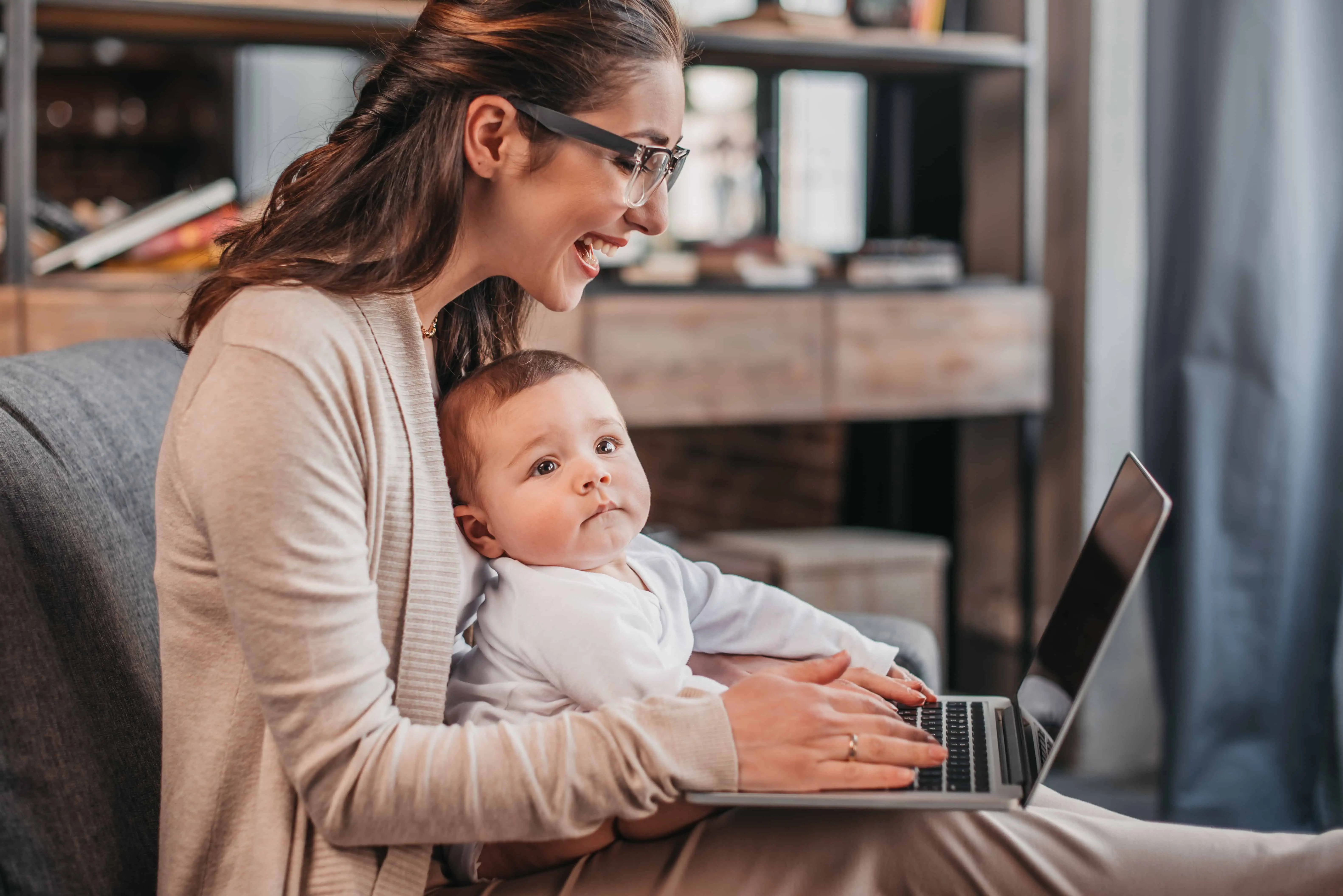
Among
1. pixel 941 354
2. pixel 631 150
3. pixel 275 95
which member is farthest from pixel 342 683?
pixel 275 95

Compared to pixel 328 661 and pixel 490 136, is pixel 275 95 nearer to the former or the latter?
pixel 490 136

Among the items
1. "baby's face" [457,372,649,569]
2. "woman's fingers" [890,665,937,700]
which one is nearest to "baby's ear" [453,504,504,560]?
"baby's face" [457,372,649,569]

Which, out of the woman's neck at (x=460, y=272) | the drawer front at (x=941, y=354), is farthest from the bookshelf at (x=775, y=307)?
the woman's neck at (x=460, y=272)

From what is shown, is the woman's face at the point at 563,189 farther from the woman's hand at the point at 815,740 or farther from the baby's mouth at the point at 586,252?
the woman's hand at the point at 815,740

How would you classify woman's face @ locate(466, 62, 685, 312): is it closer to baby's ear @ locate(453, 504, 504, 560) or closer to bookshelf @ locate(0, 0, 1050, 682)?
baby's ear @ locate(453, 504, 504, 560)

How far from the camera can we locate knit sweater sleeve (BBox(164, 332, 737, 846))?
2.73 ft

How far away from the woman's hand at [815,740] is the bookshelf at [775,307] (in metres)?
1.45

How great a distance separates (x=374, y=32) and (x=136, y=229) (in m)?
0.65

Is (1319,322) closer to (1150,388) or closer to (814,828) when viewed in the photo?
(1150,388)

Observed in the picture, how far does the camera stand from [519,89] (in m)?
1.02

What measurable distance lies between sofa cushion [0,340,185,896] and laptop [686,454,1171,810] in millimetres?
471

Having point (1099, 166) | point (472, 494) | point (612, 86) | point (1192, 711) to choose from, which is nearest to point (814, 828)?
point (472, 494)

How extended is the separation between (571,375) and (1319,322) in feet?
5.27

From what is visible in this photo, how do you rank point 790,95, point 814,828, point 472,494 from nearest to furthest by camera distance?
point 814,828 < point 472,494 < point 790,95
